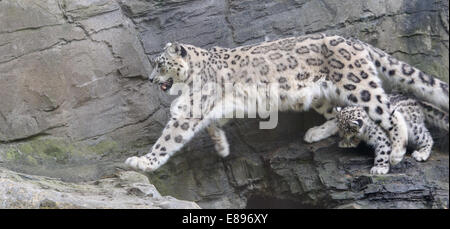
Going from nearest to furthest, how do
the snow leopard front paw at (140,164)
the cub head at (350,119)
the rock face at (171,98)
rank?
the snow leopard front paw at (140,164) < the rock face at (171,98) < the cub head at (350,119)

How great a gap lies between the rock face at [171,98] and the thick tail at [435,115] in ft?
1.13

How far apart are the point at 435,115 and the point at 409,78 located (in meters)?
0.76

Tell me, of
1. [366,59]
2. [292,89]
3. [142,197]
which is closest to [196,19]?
[292,89]

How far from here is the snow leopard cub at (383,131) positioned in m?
7.61

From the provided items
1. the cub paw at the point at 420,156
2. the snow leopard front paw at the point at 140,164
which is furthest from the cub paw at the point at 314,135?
the snow leopard front paw at the point at 140,164

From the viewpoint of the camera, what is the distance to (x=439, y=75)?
9.04m

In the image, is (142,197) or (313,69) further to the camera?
(313,69)

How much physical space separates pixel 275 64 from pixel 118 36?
202 centimetres

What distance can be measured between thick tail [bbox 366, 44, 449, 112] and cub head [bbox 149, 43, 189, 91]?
93.4 inches

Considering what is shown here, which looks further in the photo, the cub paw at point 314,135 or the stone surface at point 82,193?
the cub paw at point 314,135

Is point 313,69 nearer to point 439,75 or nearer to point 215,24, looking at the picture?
point 215,24

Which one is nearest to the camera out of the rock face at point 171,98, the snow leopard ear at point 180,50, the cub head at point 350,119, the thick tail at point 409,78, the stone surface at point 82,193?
the stone surface at point 82,193

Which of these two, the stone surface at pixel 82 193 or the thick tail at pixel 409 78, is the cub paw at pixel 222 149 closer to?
the stone surface at pixel 82 193

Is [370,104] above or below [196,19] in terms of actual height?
below
